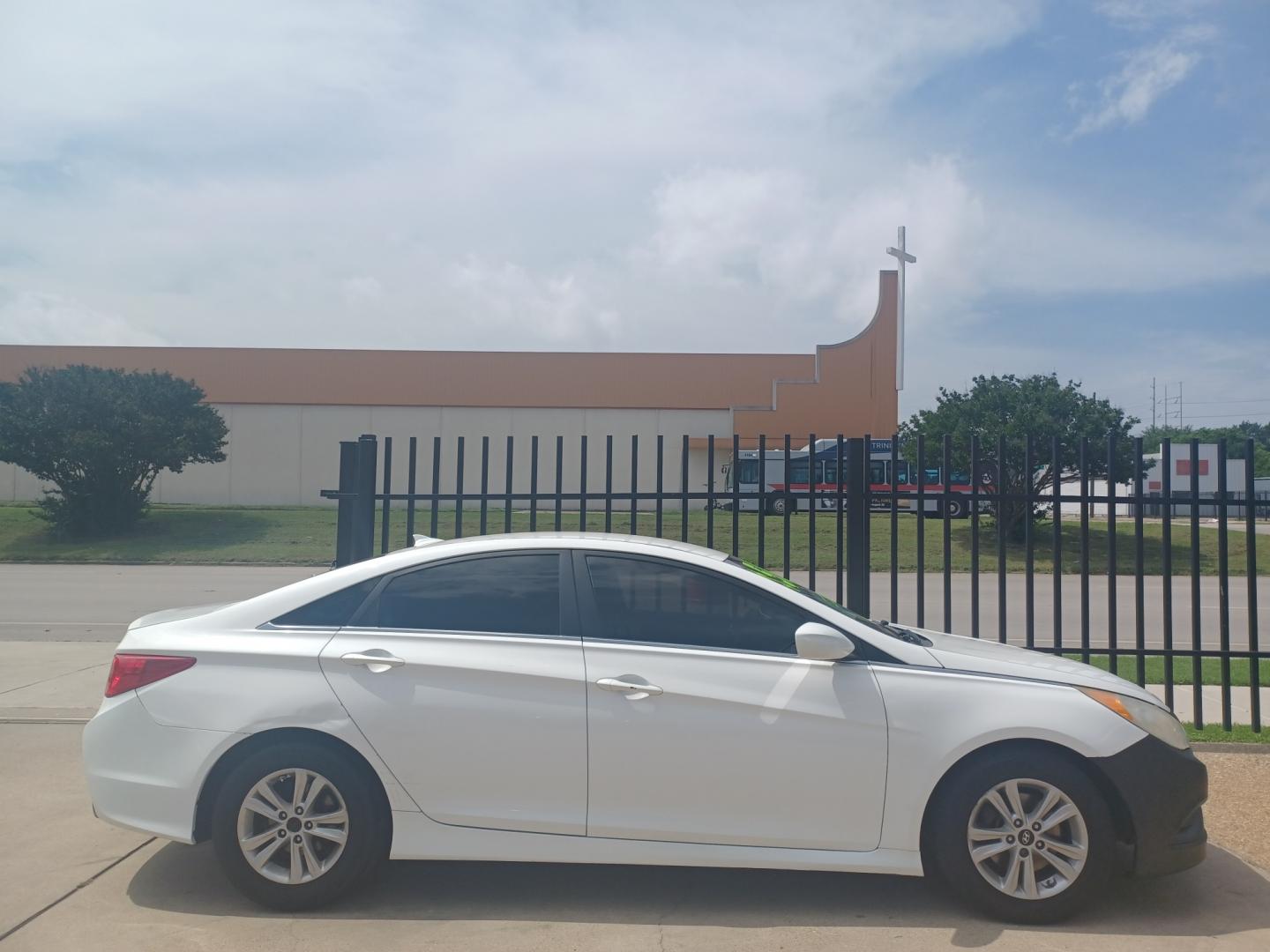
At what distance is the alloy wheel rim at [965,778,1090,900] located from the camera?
4211 millimetres

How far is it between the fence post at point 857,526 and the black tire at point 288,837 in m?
3.64

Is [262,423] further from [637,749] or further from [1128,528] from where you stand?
[637,749]

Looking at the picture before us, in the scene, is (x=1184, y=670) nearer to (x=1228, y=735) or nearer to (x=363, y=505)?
(x=1228, y=735)

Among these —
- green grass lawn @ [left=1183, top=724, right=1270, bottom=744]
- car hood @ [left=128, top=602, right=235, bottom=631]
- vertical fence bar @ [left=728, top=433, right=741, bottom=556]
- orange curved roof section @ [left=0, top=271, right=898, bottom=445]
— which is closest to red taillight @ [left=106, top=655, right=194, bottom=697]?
car hood @ [left=128, top=602, right=235, bottom=631]

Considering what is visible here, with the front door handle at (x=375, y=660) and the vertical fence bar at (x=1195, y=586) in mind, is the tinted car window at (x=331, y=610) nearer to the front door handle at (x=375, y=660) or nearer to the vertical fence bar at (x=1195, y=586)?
the front door handle at (x=375, y=660)


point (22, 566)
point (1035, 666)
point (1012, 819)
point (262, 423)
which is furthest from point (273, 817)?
point (262, 423)

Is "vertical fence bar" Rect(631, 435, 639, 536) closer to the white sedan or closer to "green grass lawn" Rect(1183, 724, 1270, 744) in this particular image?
the white sedan

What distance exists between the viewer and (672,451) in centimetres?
4188

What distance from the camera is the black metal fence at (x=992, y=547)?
273 inches

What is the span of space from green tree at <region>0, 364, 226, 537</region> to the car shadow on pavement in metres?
26.2

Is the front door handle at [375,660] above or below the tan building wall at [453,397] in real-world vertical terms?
below

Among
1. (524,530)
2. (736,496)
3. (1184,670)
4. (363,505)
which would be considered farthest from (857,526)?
(524,530)

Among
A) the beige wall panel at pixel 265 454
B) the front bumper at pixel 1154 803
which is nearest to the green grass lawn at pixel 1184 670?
the front bumper at pixel 1154 803

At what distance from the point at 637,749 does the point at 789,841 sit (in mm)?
733
